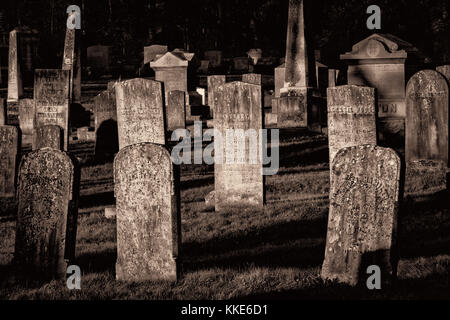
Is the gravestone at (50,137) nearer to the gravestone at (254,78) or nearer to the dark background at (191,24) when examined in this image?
the gravestone at (254,78)

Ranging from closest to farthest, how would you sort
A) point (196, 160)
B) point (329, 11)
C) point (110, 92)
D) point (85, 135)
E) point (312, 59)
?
point (196, 160) → point (110, 92) → point (85, 135) → point (312, 59) → point (329, 11)

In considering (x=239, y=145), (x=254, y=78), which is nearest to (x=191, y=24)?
(x=254, y=78)

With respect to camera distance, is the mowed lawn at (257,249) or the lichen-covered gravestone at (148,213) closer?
the mowed lawn at (257,249)

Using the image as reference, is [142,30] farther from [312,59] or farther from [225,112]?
[225,112]

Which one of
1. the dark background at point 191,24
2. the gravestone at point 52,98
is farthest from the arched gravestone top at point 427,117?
the dark background at point 191,24

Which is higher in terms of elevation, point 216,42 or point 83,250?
point 216,42

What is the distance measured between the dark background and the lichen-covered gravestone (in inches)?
1315

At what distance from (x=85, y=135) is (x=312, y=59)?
21.2 feet

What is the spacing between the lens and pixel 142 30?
5062 cm

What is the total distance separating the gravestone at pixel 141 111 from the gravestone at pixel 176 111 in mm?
6117

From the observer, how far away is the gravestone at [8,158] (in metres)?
12.0
